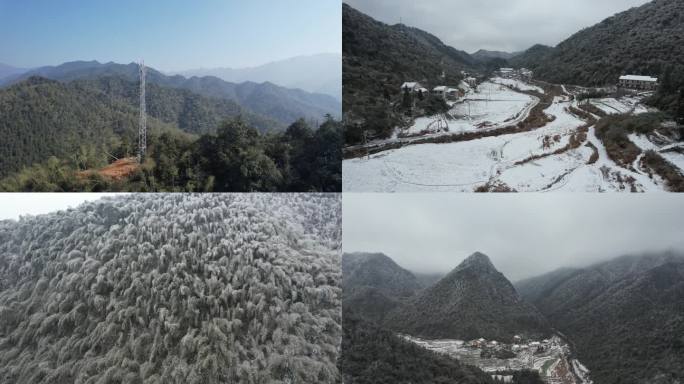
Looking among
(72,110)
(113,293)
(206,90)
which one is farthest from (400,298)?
(72,110)

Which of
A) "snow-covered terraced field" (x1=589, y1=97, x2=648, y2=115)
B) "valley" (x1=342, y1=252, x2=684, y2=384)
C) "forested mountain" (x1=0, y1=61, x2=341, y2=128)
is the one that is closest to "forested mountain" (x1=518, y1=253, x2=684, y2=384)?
"valley" (x1=342, y1=252, x2=684, y2=384)

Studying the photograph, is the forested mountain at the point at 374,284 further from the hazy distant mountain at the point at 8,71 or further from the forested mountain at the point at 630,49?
the hazy distant mountain at the point at 8,71

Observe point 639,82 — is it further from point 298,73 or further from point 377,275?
point 298,73

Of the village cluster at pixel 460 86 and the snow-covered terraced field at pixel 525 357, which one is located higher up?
the village cluster at pixel 460 86

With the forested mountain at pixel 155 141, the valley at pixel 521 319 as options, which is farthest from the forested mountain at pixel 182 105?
the valley at pixel 521 319

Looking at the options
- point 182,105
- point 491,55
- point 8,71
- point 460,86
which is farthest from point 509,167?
point 8,71
